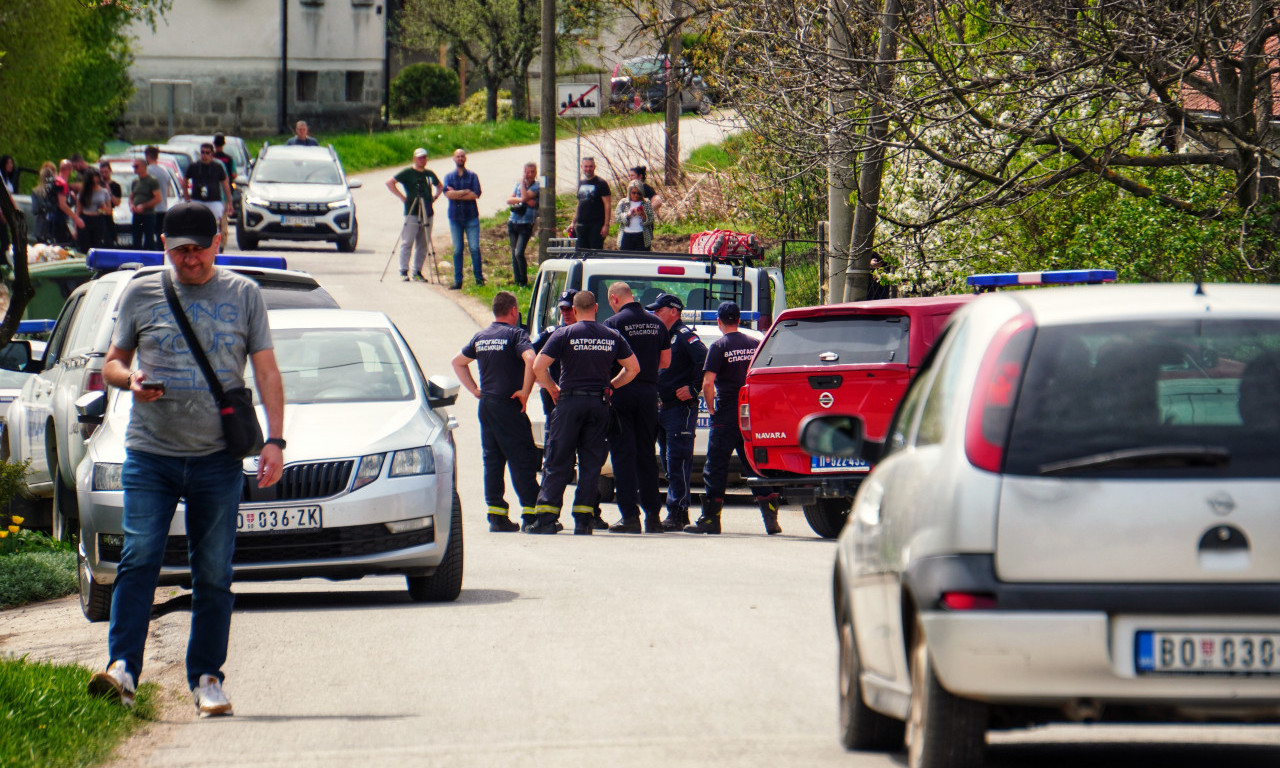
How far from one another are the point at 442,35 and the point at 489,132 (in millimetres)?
5755

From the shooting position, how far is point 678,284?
16.4 metres

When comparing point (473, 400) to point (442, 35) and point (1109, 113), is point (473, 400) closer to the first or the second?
point (1109, 113)

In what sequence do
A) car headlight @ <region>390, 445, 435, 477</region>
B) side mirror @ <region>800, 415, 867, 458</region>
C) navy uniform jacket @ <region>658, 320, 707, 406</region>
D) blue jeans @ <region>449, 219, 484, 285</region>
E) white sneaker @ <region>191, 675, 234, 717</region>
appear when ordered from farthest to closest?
blue jeans @ <region>449, 219, 484, 285</region>
navy uniform jacket @ <region>658, 320, 707, 406</region>
car headlight @ <region>390, 445, 435, 477</region>
white sneaker @ <region>191, 675, 234, 717</region>
side mirror @ <region>800, 415, 867, 458</region>

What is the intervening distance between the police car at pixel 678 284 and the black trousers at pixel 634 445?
1615 millimetres

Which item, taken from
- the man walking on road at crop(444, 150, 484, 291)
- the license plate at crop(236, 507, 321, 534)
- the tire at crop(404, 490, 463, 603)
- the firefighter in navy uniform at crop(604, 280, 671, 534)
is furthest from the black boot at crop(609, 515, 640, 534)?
the man walking on road at crop(444, 150, 484, 291)

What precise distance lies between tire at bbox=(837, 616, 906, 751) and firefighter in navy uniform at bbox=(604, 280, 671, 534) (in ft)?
26.3

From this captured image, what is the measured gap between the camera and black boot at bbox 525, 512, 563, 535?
13.8 m

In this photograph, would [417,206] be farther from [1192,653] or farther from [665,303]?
[1192,653]

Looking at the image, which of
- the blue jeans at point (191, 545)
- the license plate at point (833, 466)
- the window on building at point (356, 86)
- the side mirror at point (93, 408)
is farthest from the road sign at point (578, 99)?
the window on building at point (356, 86)

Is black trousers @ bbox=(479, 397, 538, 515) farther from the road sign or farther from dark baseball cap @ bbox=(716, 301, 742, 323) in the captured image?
the road sign

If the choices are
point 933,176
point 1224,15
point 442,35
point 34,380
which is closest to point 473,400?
point 933,176

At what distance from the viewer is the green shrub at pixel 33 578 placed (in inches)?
443

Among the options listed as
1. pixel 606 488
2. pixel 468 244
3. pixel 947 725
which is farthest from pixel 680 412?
pixel 468 244

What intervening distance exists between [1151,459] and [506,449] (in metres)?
9.65
